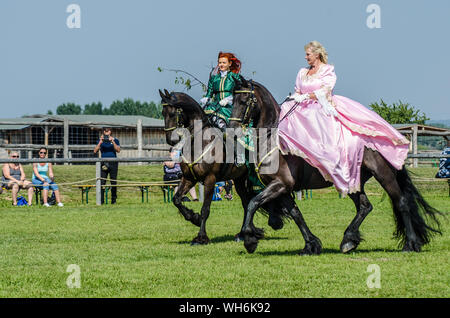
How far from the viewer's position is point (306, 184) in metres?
9.16

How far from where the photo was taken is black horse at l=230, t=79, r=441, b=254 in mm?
8688

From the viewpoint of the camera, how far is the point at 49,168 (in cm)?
1961

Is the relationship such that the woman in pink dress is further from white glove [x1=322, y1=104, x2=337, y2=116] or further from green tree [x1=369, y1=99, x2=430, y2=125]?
green tree [x1=369, y1=99, x2=430, y2=125]

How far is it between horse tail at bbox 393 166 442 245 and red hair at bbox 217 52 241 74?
306 centimetres

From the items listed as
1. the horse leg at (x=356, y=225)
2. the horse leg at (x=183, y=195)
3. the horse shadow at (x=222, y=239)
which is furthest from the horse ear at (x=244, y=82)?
the horse shadow at (x=222, y=239)

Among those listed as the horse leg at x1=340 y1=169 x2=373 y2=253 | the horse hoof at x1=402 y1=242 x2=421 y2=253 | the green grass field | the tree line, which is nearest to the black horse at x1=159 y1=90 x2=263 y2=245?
the green grass field

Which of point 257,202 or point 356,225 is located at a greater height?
point 257,202

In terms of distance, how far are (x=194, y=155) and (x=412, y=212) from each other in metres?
3.27

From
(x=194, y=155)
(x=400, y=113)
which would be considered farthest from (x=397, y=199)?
(x=400, y=113)

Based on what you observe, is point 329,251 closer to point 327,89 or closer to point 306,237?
point 306,237

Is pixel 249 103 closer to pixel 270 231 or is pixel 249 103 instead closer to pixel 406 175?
pixel 406 175

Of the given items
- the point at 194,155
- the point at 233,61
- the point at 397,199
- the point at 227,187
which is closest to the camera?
the point at 397,199

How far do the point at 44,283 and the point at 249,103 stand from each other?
3259 millimetres

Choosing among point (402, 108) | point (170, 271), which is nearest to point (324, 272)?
point (170, 271)
